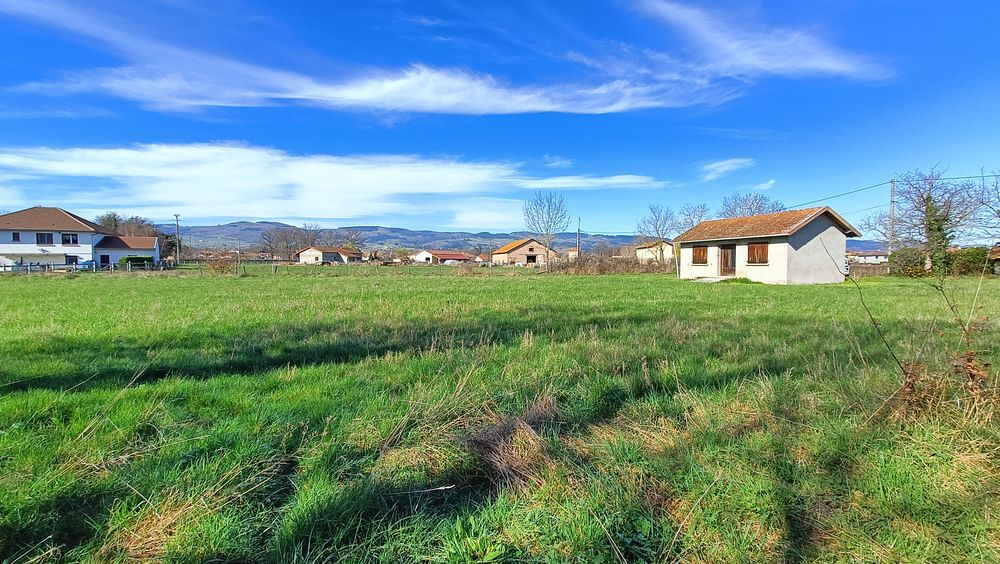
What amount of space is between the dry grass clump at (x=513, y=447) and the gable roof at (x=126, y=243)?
74642 mm

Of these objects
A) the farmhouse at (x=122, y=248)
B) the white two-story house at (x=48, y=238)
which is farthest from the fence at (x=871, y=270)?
the white two-story house at (x=48, y=238)

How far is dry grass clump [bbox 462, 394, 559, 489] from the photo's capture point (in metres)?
2.98

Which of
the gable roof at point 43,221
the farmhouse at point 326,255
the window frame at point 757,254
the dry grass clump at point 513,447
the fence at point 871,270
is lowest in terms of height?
the fence at point 871,270

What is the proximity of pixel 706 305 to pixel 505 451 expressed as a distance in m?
11.3

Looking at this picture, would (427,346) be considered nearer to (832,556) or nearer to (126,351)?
(126,351)

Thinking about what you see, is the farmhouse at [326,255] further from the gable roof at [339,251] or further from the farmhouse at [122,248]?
the farmhouse at [122,248]

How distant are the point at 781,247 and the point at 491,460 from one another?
27.0 metres

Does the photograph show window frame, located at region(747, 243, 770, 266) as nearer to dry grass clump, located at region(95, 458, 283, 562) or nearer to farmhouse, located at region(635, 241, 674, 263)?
dry grass clump, located at region(95, 458, 283, 562)

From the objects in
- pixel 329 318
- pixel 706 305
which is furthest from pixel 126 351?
pixel 706 305

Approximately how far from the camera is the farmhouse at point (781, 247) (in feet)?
80.8

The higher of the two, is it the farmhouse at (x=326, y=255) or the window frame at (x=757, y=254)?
the farmhouse at (x=326, y=255)

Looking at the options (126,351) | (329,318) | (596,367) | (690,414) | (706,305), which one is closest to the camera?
(690,414)

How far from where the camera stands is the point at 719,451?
3.19m

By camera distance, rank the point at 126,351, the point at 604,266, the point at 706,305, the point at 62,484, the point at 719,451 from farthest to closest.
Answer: the point at 604,266, the point at 706,305, the point at 126,351, the point at 719,451, the point at 62,484
